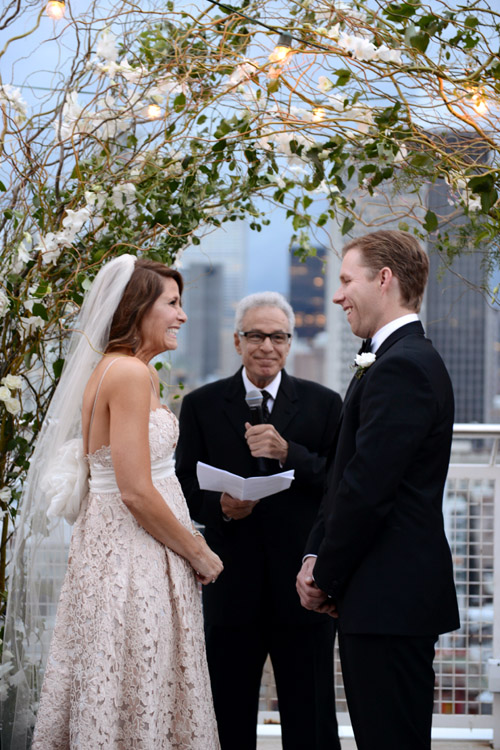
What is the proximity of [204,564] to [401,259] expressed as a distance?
3.19 ft

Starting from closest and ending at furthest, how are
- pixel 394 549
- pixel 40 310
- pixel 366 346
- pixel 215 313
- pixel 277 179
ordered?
1. pixel 394 549
2. pixel 366 346
3. pixel 40 310
4. pixel 277 179
5. pixel 215 313

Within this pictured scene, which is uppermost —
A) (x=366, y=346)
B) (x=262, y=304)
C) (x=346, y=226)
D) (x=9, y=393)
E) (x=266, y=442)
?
(x=346, y=226)

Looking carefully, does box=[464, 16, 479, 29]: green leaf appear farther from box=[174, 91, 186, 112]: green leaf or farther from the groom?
box=[174, 91, 186, 112]: green leaf

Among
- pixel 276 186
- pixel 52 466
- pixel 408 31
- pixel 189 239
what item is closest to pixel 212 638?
pixel 52 466

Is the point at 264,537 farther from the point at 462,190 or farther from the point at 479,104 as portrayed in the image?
the point at 479,104

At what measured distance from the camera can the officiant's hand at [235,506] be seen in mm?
2461

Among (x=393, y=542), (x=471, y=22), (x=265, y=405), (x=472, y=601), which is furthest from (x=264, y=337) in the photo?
(x=472, y=601)

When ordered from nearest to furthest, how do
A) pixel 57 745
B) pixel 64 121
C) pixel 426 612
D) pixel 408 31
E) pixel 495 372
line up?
1. pixel 426 612
2. pixel 408 31
3. pixel 57 745
4. pixel 64 121
5. pixel 495 372

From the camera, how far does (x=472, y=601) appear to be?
11.2 ft

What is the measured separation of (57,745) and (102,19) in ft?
7.16

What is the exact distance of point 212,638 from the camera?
2.59m

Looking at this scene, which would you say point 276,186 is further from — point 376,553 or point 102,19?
point 376,553

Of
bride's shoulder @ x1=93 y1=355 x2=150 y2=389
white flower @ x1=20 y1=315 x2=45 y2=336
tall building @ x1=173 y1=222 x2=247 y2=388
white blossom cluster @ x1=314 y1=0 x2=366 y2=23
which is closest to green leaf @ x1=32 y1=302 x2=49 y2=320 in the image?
white flower @ x1=20 y1=315 x2=45 y2=336

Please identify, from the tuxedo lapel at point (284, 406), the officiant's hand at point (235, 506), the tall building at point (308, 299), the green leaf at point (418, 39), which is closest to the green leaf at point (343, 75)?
the green leaf at point (418, 39)
